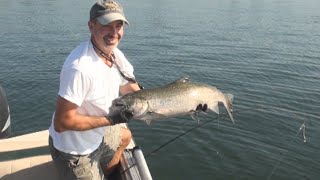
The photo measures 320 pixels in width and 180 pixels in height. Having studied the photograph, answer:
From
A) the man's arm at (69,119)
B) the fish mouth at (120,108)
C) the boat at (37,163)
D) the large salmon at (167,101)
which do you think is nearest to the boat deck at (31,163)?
the boat at (37,163)

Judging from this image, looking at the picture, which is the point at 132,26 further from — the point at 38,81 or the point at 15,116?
the point at 15,116

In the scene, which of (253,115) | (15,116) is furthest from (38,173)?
(253,115)

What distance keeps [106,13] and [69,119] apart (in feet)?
4.33

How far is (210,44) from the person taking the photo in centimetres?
2347

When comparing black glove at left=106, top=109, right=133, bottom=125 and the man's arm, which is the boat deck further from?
the man's arm

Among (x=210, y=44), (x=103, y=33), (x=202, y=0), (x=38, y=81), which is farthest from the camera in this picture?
(x=202, y=0)

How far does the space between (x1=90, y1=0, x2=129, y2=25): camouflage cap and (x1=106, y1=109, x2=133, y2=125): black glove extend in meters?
1.10

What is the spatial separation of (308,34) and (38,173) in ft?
77.2

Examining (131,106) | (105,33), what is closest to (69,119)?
(131,106)

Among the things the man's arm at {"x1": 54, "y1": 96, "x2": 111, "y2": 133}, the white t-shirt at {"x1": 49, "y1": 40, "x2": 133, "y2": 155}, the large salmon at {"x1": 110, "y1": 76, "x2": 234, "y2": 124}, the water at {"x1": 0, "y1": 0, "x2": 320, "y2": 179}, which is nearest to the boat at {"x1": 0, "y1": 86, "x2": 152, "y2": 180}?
the large salmon at {"x1": 110, "y1": 76, "x2": 234, "y2": 124}

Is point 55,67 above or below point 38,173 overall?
below

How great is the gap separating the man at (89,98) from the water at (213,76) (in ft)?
14.9

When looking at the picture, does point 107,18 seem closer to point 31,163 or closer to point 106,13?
point 106,13

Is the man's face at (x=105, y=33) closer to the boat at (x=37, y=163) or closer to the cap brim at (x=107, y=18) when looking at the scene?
the cap brim at (x=107, y=18)
